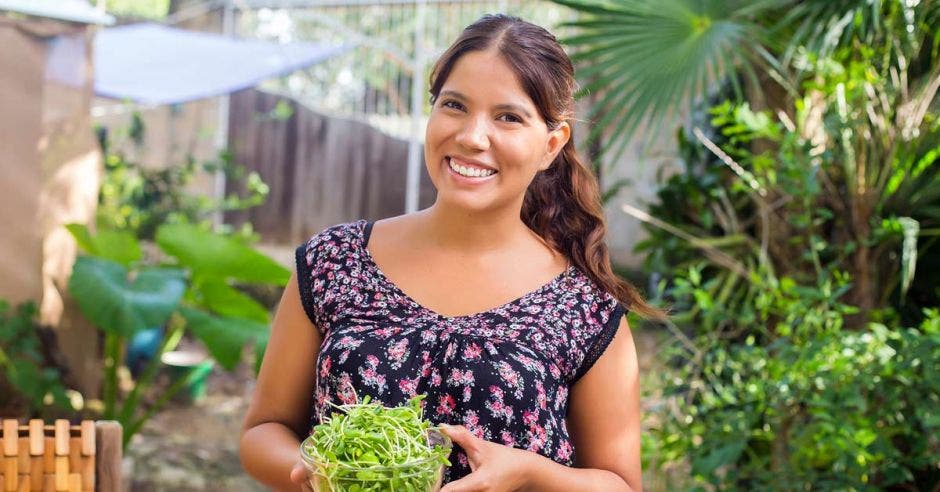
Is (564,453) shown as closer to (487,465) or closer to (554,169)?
(487,465)

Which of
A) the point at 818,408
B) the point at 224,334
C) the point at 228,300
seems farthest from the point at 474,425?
the point at 228,300

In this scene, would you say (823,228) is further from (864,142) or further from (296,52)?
(296,52)

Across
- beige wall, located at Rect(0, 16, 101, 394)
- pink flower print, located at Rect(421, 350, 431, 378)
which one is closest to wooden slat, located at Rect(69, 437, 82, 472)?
pink flower print, located at Rect(421, 350, 431, 378)

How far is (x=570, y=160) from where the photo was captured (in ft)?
6.68

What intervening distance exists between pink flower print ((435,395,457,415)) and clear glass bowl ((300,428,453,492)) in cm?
34

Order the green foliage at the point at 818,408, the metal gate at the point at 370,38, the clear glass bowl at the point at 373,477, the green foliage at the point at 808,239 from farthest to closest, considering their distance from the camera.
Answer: the metal gate at the point at 370,38 < the green foliage at the point at 808,239 < the green foliage at the point at 818,408 < the clear glass bowl at the point at 373,477

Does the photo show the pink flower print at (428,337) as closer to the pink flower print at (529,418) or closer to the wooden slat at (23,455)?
the pink flower print at (529,418)

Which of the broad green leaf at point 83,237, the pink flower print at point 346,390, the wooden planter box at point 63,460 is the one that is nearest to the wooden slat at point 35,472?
the wooden planter box at point 63,460

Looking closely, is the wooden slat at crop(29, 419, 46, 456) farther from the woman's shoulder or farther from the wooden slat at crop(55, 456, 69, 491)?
the woman's shoulder

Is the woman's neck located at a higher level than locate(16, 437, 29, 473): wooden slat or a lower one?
higher

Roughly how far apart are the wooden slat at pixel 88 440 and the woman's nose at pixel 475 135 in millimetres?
639

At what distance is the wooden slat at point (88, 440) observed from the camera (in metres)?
1.63

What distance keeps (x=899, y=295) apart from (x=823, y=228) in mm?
300

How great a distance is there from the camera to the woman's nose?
1.68m
